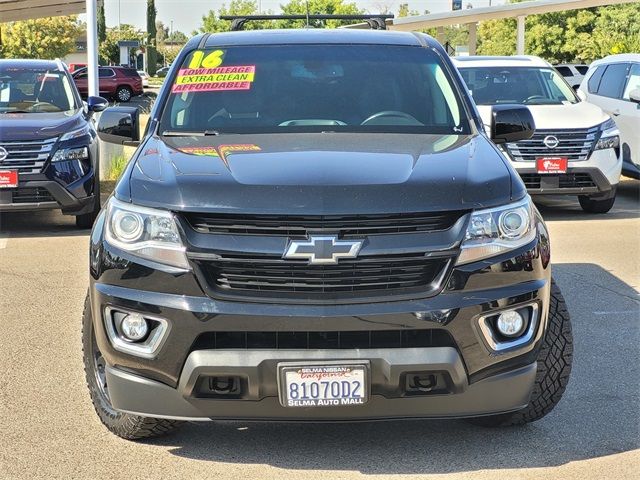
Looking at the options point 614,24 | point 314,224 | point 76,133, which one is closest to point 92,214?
point 76,133

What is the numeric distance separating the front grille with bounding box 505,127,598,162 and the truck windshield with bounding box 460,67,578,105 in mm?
1054

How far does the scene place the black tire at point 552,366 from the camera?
4551 millimetres

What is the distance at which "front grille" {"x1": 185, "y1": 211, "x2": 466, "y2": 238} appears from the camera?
4.00 meters

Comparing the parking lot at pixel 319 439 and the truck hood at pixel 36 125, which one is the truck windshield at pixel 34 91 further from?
the parking lot at pixel 319 439

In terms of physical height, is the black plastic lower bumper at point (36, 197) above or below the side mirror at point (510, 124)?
below

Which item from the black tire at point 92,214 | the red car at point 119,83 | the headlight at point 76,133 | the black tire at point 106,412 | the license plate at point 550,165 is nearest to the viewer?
the black tire at point 106,412

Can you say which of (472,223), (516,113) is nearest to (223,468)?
(472,223)

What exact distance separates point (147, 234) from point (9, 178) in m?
6.95

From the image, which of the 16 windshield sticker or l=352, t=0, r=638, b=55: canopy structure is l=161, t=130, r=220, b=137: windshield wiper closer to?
the 16 windshield sticker

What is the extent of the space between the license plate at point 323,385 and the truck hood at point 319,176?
0.58 meters

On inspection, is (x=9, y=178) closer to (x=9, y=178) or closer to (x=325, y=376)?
(x=9, y=178)

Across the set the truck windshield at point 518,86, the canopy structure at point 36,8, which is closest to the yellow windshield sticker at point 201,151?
the truck windshield at point 518,86

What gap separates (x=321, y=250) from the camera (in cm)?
397

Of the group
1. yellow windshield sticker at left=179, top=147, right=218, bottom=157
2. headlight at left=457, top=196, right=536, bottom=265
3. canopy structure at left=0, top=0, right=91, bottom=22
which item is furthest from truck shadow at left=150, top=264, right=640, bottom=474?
canopy structure at left=0, top=0, right=91, bottom=22
